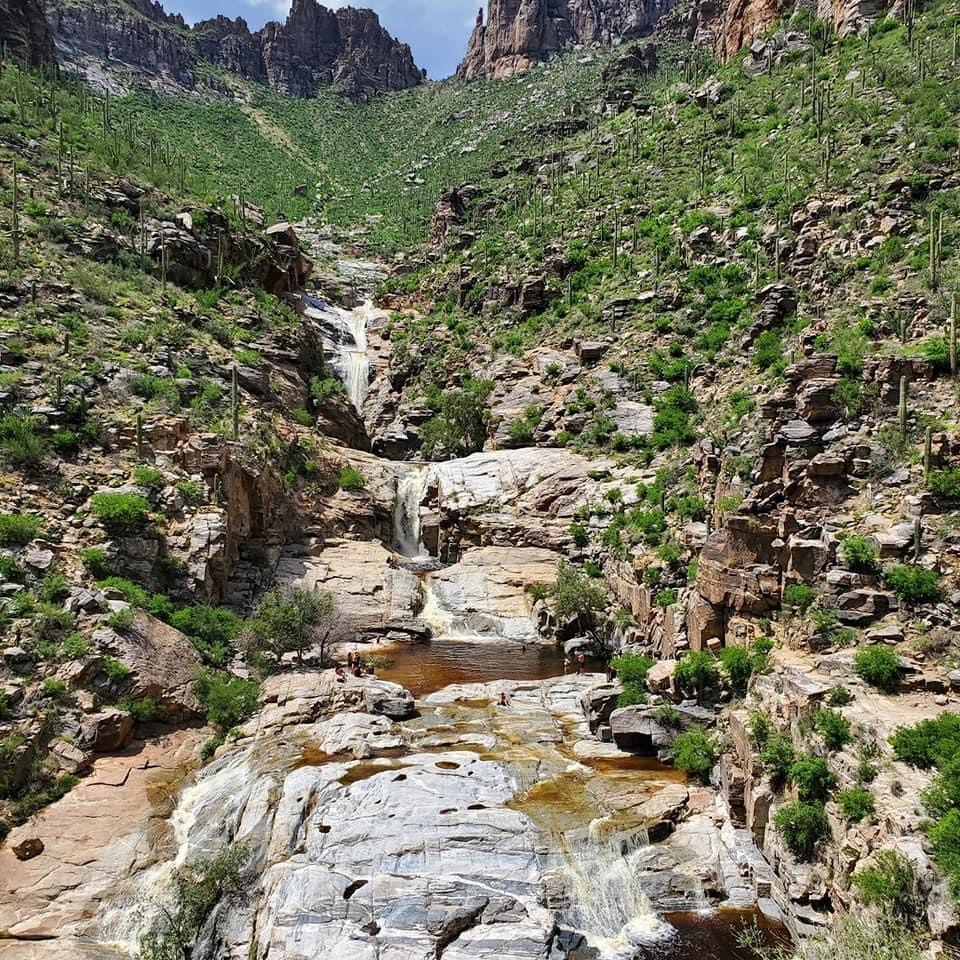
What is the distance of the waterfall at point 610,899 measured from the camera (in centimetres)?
1173

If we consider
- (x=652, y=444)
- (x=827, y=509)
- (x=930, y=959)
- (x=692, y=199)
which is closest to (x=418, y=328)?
(x=692, y=199)

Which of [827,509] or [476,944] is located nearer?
[476,944]

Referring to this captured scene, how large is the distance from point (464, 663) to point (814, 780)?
48.2ft

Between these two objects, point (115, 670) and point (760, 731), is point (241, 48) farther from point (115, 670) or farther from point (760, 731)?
point (760, 731)

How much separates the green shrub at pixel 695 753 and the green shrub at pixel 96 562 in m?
18.2

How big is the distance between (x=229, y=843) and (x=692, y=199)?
49657 millimetres

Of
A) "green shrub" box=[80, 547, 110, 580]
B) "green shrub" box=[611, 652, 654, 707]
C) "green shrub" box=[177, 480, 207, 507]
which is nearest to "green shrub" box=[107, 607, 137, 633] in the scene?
"green shrub" box=[80, 547, 110, 580]

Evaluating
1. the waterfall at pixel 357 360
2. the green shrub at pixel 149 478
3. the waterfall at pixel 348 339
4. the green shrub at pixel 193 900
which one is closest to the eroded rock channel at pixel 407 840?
the green shrub at pixel 193 900

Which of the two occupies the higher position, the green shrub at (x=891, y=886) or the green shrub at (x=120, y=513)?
the green shrub at (x=120, y=513)

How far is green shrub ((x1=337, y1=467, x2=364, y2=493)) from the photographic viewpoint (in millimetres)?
35625

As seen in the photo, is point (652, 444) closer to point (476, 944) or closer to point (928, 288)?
point (928, 288)

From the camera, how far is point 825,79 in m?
48.3

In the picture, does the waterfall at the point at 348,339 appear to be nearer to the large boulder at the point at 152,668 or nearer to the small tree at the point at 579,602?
the small tree at the point at 579,602

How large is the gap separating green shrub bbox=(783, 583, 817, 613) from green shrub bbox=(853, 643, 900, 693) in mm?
2543
